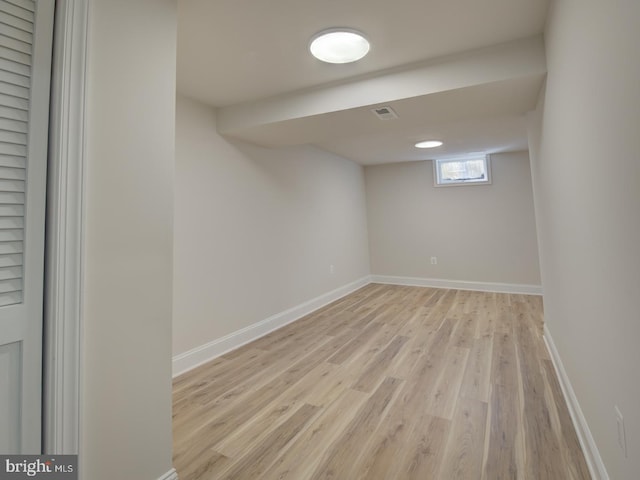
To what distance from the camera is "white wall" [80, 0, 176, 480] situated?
1110 millimetres

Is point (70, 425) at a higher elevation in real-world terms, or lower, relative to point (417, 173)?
lower

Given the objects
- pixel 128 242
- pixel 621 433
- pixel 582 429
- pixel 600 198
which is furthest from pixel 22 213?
pixel 582 429

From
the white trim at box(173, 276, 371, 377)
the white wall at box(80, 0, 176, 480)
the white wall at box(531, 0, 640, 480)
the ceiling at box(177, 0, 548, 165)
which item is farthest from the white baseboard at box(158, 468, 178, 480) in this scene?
the ceiling at box(177, 0, 548, 165)

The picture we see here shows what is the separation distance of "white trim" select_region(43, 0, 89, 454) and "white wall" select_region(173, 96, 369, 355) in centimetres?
145

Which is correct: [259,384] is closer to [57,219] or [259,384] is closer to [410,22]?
[57,219]

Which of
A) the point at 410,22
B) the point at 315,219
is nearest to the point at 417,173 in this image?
the point at 315,219

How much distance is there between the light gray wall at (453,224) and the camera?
496 cm

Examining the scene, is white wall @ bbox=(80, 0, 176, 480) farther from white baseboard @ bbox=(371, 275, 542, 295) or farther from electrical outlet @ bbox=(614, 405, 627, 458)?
white baseboard @ bbox=(371, 275, 542, 295)

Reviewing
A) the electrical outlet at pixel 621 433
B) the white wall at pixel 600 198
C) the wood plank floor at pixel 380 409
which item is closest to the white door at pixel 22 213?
the wood plank floor at pixel 380 409

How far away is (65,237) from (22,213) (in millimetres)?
141

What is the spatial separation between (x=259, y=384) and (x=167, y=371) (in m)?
1.09

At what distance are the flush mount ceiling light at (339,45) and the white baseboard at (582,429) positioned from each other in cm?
238

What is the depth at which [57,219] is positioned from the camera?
3.41ft

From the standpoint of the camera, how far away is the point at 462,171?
17.8 feet
